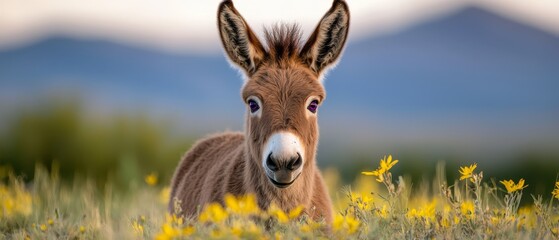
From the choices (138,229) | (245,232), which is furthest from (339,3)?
(245,232)

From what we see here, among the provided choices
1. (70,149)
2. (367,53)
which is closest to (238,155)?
(70,149)

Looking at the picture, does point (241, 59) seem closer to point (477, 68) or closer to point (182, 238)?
point (182, 238)

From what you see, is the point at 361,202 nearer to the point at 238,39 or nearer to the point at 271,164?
the point at 271,164

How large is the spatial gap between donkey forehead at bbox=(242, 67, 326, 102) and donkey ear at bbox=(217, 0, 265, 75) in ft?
0.65

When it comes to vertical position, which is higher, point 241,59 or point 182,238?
point 241,59

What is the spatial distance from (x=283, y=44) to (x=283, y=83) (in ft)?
1.87

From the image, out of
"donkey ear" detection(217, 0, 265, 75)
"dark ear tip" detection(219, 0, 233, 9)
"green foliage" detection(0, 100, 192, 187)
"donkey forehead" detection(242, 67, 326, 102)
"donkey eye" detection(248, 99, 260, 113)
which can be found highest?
"dark ear tip" detection(219, 0, 233, 9)

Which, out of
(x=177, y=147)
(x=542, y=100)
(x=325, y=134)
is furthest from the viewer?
(x=542, y=100)

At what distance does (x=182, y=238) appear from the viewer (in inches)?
148

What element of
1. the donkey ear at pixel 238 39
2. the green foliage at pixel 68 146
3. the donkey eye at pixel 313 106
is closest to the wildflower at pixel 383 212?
the donkey eye at pixel 313 106

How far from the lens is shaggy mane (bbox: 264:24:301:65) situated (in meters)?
5.38

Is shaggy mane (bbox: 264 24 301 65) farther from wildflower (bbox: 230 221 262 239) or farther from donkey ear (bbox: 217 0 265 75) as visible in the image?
wildflower (bbox: 230 221 262 239)

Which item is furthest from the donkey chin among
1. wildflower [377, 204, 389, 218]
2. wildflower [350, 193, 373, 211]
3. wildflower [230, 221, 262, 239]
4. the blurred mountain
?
the blurred mountain

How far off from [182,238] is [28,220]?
3211 millimetres
